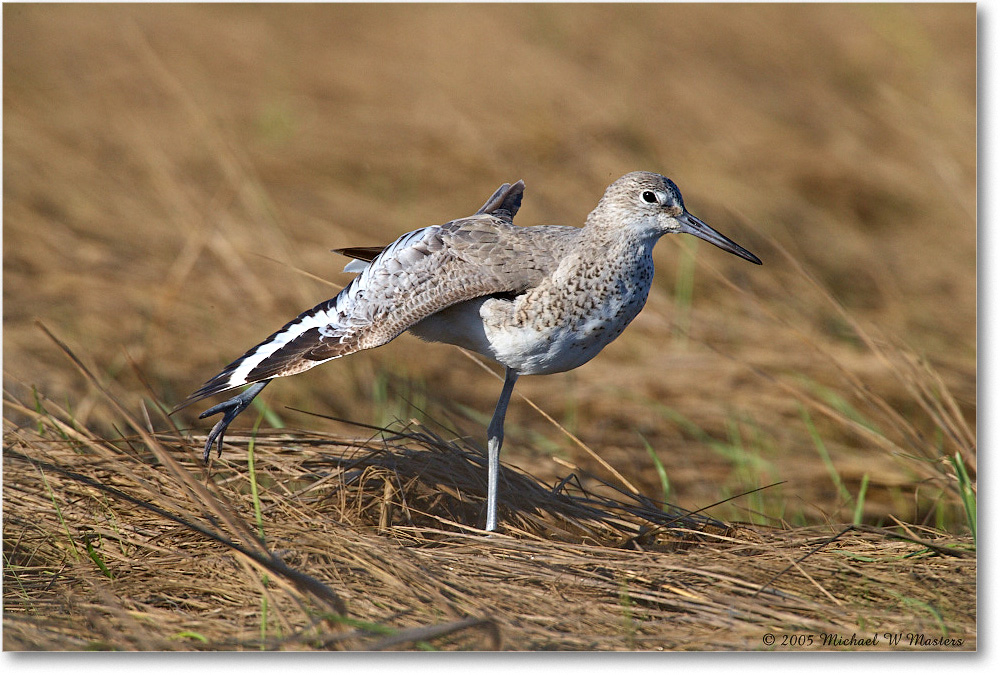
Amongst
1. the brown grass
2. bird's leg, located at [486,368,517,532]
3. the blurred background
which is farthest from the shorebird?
the blurred background

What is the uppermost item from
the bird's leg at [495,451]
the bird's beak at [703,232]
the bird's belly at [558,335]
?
the bird's beak at [703,232]

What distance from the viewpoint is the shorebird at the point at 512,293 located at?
9.47ft

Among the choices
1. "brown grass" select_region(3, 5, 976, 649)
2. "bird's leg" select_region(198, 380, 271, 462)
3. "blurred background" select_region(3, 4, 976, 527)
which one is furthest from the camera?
"blurred background" select_region(3, 4, 976, 527)

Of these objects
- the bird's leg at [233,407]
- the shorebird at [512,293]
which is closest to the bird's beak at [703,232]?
the shorebird at [512,293]

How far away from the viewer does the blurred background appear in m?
4.71

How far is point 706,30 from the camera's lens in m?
7.11

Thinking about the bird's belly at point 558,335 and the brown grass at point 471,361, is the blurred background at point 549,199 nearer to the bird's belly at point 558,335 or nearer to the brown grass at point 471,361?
the brown grass at point 471,361

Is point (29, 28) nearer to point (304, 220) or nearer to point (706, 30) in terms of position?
point (304, 220)

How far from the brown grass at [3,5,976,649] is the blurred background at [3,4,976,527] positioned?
0.03 meters

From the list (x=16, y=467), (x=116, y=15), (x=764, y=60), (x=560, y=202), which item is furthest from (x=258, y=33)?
(x=16, y=467)

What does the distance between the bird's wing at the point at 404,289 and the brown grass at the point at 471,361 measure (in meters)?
0.34

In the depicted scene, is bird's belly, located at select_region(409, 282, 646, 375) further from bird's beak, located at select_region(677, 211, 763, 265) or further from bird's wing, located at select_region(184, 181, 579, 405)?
Answer: bird's beak, located at select_region(677, 211, 763, 265)

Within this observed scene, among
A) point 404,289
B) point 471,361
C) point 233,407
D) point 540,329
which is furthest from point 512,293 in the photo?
point 471,361

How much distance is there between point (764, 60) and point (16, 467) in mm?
5706
